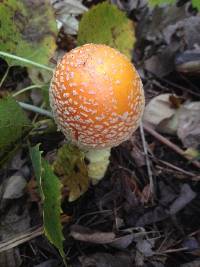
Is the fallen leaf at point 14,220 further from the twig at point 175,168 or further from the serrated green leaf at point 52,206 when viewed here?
the twig at point 175,168

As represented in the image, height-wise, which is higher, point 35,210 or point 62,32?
point 62,32

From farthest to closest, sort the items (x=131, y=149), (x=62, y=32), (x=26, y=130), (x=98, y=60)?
(x=62, y=32) < (x=131, y=149) < (x=26, y=130) < (x=98, y=60)

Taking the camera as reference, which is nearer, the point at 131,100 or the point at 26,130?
the point at 131,100

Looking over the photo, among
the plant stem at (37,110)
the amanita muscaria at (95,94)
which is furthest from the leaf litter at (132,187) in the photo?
the amanita muscaria at (95,94)

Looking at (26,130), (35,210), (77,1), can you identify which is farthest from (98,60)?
(77,1)

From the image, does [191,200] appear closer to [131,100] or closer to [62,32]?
[131,100]

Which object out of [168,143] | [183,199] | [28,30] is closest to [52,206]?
[183,199]

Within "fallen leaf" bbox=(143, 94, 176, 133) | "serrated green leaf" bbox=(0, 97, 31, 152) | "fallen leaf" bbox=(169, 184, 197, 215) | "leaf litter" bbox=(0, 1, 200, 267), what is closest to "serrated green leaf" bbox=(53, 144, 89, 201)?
"leaf litter" bbox=(0, 1, 200, 267)
